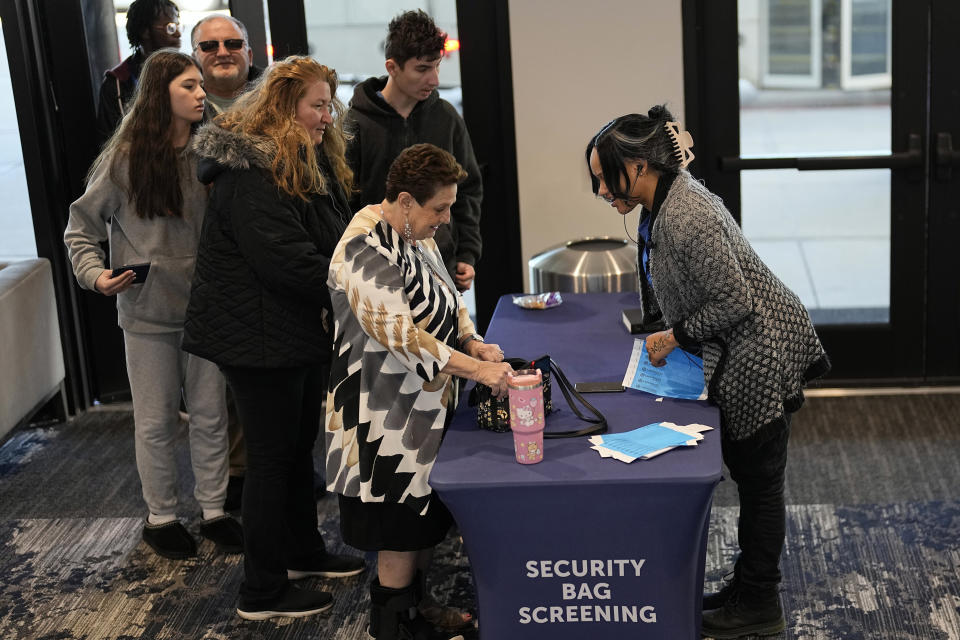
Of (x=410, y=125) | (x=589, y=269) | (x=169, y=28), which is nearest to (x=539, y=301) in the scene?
(x=589, y=269)

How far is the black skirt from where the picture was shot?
110 inches

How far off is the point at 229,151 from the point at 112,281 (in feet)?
2.23

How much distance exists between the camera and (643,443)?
2.51 m

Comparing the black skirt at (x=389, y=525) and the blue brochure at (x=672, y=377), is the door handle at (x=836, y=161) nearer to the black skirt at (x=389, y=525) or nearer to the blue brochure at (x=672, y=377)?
the blue brochure at (x=672, y=377)

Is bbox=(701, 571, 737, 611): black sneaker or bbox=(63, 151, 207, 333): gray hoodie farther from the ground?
bbox=(63, 151, 207, 333): gray hoodie

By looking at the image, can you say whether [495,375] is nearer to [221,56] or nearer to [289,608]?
[289,608]

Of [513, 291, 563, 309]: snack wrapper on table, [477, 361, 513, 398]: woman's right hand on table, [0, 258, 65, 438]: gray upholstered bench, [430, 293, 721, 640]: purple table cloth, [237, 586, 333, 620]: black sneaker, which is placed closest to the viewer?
[430, 293, 721, 640]: purple table cloth

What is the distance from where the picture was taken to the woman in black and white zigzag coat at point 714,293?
2646mm

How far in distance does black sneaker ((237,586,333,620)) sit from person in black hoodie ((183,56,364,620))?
59 millimetres

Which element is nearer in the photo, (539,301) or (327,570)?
(327,570)

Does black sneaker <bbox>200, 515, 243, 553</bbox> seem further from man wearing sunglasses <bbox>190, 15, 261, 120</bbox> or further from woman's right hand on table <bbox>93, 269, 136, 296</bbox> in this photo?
man wearing sunglasses <bbox>190, 15, 261, 120</bbox>

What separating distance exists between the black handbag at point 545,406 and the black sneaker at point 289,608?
3.03ft

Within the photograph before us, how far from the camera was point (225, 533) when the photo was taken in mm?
3717

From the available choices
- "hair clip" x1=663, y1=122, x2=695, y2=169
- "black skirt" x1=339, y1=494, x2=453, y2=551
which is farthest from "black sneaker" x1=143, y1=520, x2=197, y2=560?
"hair clip" x1=663, y1=122, x2=695, y2=169
